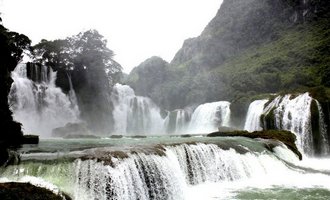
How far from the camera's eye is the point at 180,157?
16891 mm

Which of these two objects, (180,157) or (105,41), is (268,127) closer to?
(180,157)

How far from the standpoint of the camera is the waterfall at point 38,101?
126 feet

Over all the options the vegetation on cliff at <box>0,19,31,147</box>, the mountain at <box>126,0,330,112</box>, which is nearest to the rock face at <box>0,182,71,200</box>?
the vegetation on cliff at <box>0,19,31,147</box>

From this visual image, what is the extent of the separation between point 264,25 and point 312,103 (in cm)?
7667

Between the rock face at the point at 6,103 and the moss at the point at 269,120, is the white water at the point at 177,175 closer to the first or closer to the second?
the rock face at the point at 6,103

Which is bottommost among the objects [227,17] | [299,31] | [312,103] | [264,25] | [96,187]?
[96,187]

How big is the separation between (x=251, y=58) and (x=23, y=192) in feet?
290

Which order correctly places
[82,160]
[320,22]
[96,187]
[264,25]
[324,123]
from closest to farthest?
1. [96,187]
2. [82,160]
3. [324,123]
4. [320,22]
5. [264,25]

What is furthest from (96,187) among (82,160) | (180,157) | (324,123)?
(324,123)

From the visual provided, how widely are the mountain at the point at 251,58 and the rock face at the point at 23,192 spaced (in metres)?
39.6

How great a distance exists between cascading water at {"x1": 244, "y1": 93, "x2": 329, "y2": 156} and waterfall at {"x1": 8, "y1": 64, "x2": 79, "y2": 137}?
26.5 m

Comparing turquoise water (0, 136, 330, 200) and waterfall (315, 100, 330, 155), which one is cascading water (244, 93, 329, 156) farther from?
turquoise water (0, 136, 330, 200)

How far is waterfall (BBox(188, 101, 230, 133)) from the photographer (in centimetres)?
4991

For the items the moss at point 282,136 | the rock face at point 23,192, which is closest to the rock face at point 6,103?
the rock face at point 23,192
